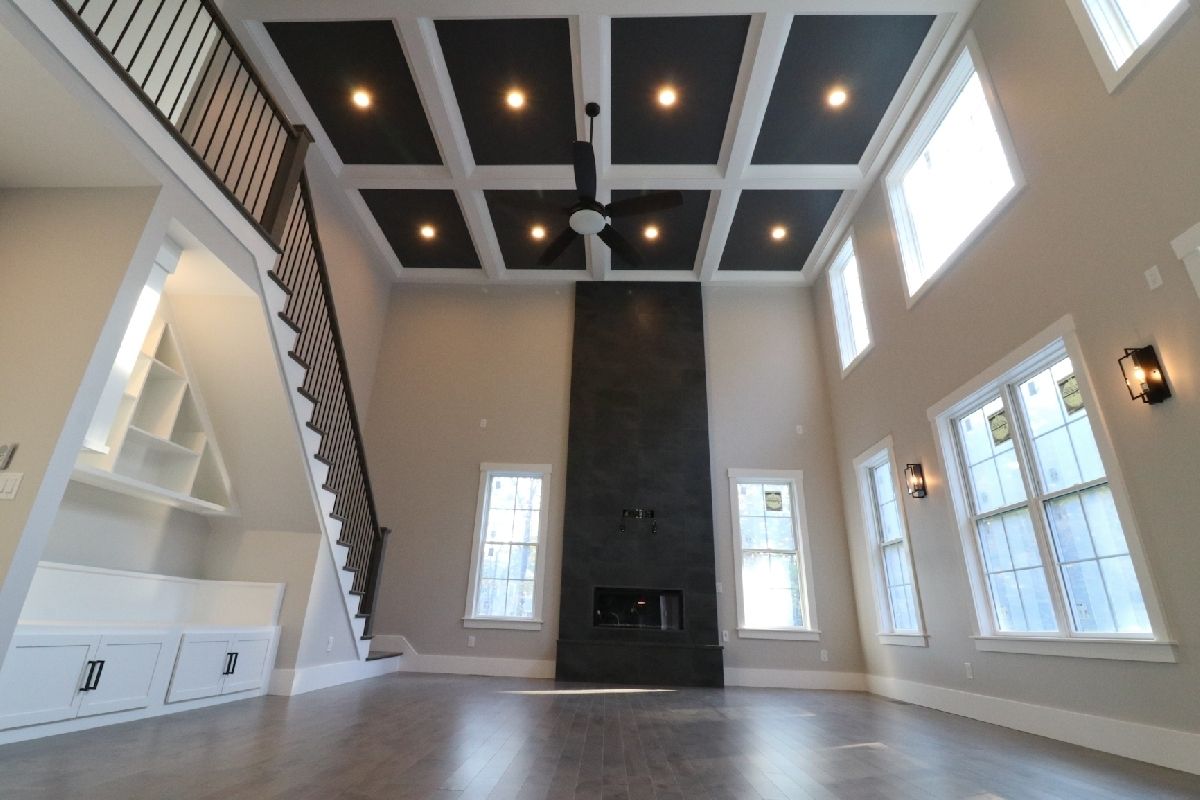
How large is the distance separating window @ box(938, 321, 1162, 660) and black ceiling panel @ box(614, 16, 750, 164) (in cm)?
381

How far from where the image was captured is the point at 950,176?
17.2 feet

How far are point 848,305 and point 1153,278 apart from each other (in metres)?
4.56

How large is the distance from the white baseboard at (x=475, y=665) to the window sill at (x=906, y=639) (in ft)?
12.6

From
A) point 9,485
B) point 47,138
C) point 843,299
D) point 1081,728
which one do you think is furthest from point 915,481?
point 47,138

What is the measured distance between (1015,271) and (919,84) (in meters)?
2.55

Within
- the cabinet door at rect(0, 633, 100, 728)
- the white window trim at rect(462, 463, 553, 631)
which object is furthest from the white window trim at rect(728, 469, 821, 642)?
the cabinet door at rect(0, 633, 100, 728)

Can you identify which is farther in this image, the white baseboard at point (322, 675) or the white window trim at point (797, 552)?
the white window trim at point (797, 552)

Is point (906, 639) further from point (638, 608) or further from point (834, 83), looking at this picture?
point (834, 83)

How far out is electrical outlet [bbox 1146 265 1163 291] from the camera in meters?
3.02

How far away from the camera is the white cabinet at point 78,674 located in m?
2.52

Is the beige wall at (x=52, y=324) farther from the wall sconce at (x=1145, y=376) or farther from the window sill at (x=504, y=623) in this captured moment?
the wall sconce at (x=1145, y=376)

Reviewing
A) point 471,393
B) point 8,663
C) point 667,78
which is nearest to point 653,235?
point 667,78

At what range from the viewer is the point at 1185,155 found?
2.90 m

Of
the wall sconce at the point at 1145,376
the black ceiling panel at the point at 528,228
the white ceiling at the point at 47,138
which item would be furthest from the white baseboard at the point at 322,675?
the wall sconce at the point at 1145,376
